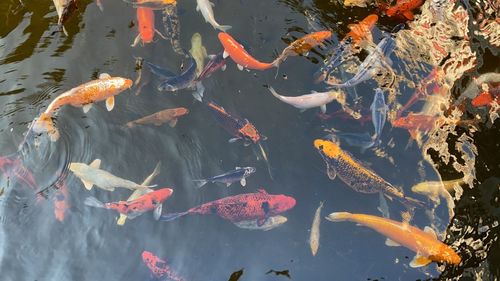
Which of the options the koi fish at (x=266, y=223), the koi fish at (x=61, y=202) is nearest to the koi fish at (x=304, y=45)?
the koi fish at (x=266, y=223)

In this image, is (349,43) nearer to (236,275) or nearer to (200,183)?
(200,183)

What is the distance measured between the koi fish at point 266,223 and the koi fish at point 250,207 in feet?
0.05

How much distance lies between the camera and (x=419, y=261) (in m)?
2.36

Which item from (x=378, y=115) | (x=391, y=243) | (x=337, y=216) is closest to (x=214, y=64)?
(x=378, y=115)

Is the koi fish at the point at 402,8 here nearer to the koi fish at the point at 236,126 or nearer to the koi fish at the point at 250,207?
the koi fish at the point at 236,126

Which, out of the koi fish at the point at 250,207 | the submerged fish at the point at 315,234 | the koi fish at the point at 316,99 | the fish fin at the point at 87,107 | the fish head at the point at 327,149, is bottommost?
the submerged fish at the point at 315,234

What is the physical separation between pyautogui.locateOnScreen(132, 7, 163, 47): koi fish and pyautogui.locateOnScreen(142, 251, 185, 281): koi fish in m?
1.17

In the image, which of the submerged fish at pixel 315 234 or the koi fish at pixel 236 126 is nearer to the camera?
the submerged fish at pixel 315 234

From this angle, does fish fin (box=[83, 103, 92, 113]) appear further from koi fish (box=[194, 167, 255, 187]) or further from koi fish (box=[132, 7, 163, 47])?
koi fish (box=[194, 167, 255, 187])

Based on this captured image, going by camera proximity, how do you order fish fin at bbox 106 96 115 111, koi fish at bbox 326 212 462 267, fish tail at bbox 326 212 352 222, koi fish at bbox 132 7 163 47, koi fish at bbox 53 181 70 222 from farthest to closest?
koi fish at bbox 132 7 163 47 < fish fin at bbox 106 96 115 111 < koi fish at bbox 53 181 70 222 < fish tail at bbox 326 212 352 222 < koi fish at bbox 326 212 462 267

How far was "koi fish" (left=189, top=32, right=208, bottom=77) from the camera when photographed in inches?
106

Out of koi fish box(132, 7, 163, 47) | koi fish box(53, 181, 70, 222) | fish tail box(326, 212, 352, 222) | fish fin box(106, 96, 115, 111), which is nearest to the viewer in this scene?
fish tail box(326, 212, 352, 222)

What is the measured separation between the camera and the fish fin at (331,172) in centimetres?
251

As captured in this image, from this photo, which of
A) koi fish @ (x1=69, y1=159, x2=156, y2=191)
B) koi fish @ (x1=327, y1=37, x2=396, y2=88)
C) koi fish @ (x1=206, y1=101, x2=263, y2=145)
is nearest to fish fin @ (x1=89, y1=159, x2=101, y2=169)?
koi fish @ (x1=69, y1=159, x2=156, y2=191)
